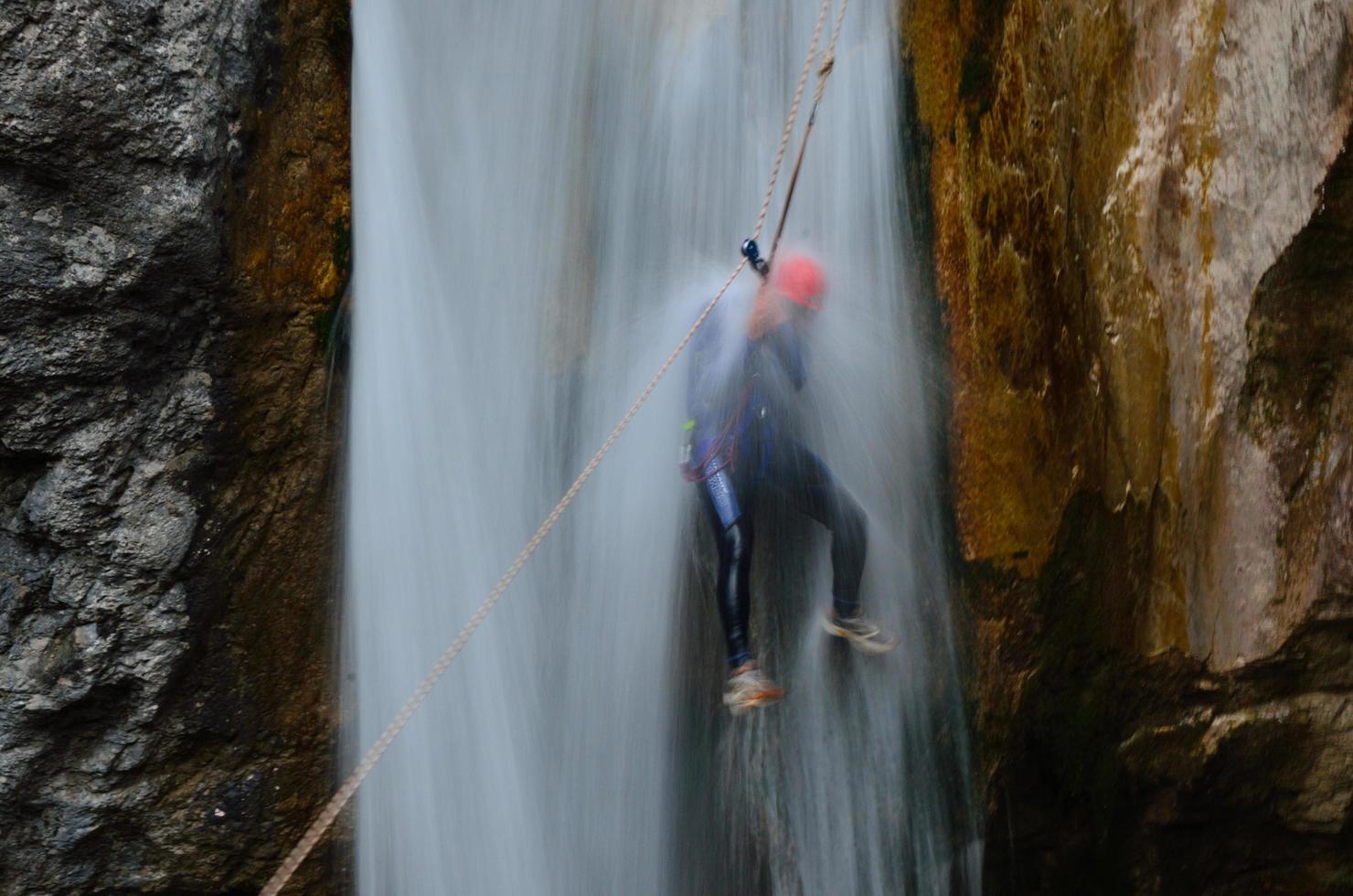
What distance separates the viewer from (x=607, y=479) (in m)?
4.04

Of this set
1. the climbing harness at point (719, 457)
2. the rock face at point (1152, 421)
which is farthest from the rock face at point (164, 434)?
the rock face at point (1152, 421)

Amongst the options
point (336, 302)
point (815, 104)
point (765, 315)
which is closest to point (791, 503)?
point (765, 315)

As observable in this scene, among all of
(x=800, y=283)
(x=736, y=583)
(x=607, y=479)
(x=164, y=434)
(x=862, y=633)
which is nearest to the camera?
(x=164, y=434)

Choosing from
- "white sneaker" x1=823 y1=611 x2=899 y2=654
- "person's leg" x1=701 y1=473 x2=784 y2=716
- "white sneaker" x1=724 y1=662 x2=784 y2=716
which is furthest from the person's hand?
"white sneaker" x1=724 y1=662 x2=784 y2=716

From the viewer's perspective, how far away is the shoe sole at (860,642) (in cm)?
363

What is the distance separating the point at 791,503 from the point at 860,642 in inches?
21.1

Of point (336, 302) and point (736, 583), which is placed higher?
point (336, 302)

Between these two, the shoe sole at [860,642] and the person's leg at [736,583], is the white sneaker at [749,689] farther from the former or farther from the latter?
the shoe sole at [860,642]

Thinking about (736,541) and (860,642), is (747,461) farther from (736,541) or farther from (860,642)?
(860,642)

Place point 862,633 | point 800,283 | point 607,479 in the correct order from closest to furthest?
point 862,633 < point 800,283 < point 607,479

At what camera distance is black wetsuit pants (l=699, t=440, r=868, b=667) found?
3.51 m

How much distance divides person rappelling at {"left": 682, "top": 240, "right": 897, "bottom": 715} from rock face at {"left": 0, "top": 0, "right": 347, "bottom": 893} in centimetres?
132

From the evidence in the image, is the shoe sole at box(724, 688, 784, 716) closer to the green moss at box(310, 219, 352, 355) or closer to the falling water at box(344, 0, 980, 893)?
the falling water at box(344, 0, 980, 893)

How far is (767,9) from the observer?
4.18m
